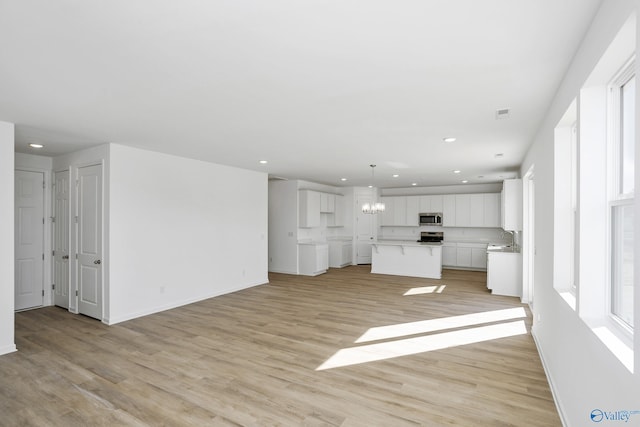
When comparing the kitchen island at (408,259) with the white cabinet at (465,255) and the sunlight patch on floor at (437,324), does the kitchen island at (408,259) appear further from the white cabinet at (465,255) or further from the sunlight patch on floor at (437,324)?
the sunlight patch on floor at (437,324)

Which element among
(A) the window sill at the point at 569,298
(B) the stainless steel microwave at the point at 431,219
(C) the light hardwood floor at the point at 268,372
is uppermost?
(B) the stainless steel microwave at the point at 431,219

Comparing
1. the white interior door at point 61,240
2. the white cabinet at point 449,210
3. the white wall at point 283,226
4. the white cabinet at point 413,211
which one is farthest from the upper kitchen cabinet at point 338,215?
A: the white interior door at point 61,240

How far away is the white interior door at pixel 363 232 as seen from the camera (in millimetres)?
10523

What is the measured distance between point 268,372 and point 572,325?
2550 mm

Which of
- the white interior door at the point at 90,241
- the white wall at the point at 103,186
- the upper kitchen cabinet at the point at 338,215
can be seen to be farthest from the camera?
the upper kitchen cabinet at the point at 338,215

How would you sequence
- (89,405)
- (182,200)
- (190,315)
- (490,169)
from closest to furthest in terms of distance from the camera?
Result: (89,405)
(190,315)
(182,200)
(490,169)

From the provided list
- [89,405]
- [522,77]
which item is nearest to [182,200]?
[89,405]

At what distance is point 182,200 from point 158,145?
1180mm

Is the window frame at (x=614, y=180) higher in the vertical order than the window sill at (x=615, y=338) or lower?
higher

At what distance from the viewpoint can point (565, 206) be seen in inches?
105

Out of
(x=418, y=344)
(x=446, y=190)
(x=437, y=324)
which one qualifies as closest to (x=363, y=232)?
(x=446, y=190)

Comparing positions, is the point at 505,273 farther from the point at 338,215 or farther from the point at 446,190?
the point at 338,215

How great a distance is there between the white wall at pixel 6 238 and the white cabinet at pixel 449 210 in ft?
31.5

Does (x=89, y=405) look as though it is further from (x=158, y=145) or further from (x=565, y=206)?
(x=565, y=206)
